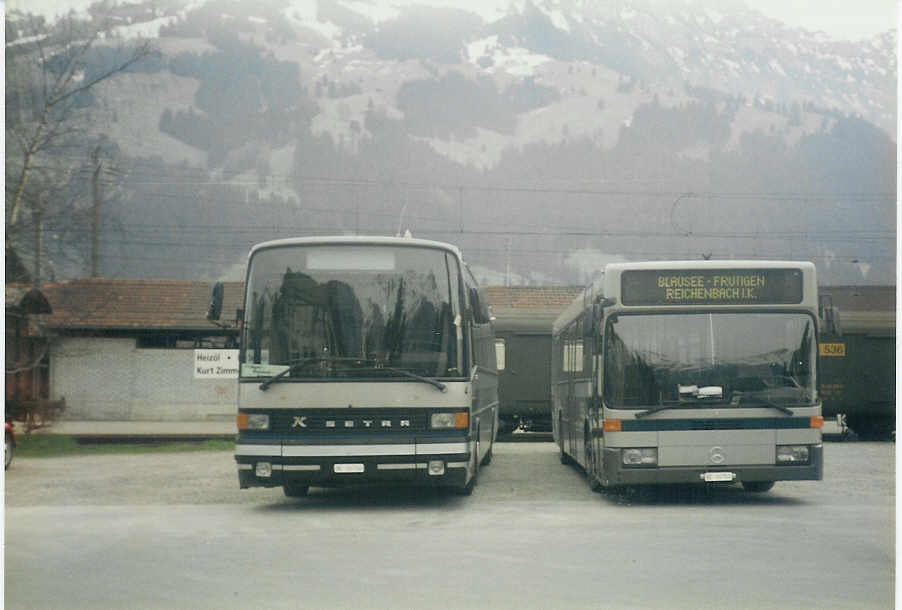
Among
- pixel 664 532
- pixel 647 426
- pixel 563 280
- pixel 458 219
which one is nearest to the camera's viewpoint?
pixel 664 532

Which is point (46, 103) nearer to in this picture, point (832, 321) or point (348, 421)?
A: point (348, 421)

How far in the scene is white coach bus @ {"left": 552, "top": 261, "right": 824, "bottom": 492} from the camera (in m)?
13.1

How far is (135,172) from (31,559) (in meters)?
Result: 9.72

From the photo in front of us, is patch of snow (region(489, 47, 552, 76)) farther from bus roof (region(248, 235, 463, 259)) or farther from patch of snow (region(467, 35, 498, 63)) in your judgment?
bus roof (region(248, 235, 463, 259))

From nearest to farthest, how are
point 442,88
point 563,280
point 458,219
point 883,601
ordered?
1. point 883,601
2. point 442,88
3. point 458,219
4. point 563,280

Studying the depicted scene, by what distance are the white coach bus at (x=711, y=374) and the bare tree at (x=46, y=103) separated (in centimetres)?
647

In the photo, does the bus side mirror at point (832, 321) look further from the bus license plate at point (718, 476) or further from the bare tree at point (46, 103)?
the bare tree at point (46, 103)

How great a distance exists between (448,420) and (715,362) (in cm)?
305

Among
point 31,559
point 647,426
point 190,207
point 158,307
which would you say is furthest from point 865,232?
point 158,307

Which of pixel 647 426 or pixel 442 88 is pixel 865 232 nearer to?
pixel 647 426

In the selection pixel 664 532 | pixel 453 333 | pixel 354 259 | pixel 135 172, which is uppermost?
pixel 135 172

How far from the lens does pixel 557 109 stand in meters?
17.3

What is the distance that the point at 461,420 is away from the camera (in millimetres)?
13391

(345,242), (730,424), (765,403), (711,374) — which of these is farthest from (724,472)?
(345,242)
